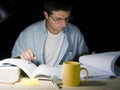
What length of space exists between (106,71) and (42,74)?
0.34m

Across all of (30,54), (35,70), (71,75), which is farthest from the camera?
(30,54)

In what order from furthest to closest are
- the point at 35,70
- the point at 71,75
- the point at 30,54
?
the point at 30,54, the point at 35,70, the point at 71,75

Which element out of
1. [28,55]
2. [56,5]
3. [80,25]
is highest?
[56,5]

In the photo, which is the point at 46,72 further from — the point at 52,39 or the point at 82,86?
the point at 52,39

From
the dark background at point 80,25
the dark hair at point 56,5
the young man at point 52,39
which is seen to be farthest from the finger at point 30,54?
the dark hair at point 56,5

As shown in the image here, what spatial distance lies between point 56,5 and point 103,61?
0.45 metres

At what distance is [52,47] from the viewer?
1577 millimetres

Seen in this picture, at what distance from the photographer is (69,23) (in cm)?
158

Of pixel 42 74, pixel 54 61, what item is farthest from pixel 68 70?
pixel 54 61

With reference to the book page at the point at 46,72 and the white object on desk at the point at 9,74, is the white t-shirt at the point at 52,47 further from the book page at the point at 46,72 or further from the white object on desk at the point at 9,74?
the white object on desk at the point at 9,74

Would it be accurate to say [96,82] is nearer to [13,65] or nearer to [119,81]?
[119,81]

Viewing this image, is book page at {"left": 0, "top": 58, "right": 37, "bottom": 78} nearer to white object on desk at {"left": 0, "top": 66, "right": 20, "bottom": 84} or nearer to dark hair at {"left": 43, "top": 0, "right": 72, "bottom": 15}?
white object on desk at {"left": 0, "top": 66, "right": 20, "bottom": 84}

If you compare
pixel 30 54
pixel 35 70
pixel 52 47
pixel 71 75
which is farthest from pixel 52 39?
pixel 71 75

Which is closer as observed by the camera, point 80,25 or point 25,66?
point 25,66
